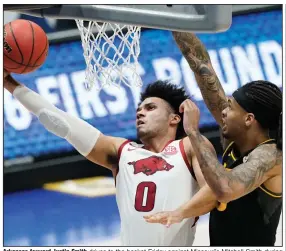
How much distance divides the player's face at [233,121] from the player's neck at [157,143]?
0.32 meters

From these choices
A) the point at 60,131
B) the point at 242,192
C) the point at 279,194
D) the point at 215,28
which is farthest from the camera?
the point at 60,131

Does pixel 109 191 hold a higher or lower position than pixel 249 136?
lower

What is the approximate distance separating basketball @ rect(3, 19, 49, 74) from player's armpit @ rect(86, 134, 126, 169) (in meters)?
0.43

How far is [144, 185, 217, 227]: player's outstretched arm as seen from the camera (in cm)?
265

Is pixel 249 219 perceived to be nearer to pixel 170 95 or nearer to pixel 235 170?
pixel 235 170

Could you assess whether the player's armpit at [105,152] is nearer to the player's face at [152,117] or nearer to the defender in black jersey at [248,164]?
the player's face at [152,117]

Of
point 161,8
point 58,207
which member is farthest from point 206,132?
point 161,8

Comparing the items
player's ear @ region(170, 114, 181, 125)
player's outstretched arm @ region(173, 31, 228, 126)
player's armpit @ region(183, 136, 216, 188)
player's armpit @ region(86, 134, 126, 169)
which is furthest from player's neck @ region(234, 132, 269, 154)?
player's armpit @ region(86, 134, 126, 169)

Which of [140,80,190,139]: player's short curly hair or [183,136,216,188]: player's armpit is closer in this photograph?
[183,136,216,188]: player's armpit

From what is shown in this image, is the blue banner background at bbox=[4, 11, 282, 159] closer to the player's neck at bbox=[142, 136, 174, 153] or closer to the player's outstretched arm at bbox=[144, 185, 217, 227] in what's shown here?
the player's neck at bbox=[142, 136, 174, 153]

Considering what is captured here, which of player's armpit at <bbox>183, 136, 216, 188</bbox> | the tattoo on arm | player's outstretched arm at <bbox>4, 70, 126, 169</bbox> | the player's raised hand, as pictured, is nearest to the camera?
the tattoo on arm

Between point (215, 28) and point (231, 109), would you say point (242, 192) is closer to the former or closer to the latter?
point (231, 109)

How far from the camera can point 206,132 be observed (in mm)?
4129
